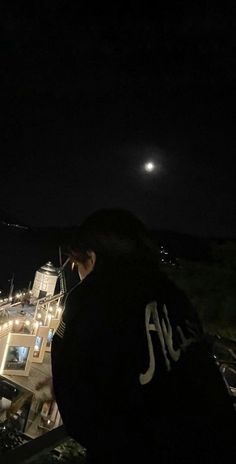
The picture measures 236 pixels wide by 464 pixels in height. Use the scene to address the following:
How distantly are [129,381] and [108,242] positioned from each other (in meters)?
0.57

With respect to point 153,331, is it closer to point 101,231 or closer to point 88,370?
point 88,370

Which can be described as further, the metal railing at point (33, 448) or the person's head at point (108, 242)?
the metal railing at point (33, 448)

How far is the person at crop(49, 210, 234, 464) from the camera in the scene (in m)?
1.08

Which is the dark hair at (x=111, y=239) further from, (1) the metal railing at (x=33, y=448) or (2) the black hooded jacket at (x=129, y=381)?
(1) the metal railing at (x=33, y=448)

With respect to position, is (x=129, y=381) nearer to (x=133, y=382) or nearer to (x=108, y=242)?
(x=133, y=382)

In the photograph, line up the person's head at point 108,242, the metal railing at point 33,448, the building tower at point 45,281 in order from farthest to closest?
the building tower at point 45,281, the metal railing at point 33,448, the person's head at point 108,242

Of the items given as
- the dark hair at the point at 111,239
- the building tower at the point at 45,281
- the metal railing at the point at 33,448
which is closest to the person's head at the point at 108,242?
the dark hair at the point at 111,239

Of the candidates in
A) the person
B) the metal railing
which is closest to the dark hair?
the person

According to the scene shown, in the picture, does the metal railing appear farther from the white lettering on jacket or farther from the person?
the white lettering on jacket

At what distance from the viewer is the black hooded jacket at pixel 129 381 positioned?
108 centimetres

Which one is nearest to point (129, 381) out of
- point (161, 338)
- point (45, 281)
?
point (161, 338)

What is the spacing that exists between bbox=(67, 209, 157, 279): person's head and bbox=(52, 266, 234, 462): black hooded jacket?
0.71 ft

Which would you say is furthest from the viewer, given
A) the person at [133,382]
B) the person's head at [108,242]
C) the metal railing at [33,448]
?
the metal railing at [33,448]

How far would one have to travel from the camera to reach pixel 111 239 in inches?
58.9
